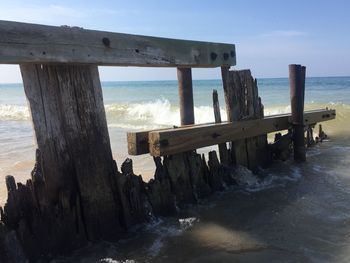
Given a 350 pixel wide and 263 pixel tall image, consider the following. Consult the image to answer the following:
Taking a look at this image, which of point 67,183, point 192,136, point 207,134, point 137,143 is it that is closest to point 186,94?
point 207,134

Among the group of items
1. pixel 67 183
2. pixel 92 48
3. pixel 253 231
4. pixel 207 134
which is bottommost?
pixel 253 231

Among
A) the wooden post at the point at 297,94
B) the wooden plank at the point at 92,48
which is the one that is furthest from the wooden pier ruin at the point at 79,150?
the wooden post at the point at 297,94

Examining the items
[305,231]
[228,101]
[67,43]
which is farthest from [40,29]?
[305,231]

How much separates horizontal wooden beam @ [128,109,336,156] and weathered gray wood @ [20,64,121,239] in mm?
649

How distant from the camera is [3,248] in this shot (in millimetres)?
3639

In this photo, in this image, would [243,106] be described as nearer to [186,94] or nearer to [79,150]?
[186,94]

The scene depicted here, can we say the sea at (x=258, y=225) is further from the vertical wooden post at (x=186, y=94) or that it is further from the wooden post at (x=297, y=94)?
the vertical wooden post at (x=186, y=94)

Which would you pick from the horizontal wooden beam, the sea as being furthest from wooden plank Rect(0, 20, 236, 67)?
the sea

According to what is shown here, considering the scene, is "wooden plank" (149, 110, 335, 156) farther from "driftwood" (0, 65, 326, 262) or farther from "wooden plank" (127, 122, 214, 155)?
"driftwood" (0, 65, 326, 262)

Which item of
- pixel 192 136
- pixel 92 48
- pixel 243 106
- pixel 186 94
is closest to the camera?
pixel 92 48

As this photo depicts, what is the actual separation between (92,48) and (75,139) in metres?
0.92

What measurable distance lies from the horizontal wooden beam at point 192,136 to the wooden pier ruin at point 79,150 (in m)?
0.01

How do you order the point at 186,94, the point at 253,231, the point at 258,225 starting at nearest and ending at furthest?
the point at 253,231 < the point at 258,225 < the point at 186,94

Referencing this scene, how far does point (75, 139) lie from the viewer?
4.11 metres
